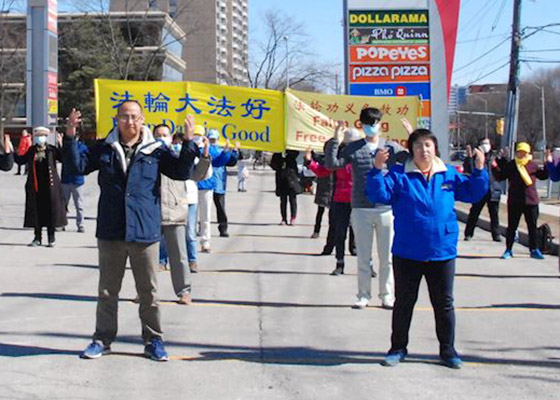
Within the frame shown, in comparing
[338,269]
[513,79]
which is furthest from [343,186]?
[513,79]

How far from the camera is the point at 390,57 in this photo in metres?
22.6

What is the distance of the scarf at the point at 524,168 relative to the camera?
1280 centimetres

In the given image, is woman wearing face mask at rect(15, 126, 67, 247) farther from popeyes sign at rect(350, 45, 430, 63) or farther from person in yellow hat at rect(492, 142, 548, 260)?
popeyes sign at rect(350, 45, 430, 63)

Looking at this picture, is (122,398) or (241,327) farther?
(241,327)

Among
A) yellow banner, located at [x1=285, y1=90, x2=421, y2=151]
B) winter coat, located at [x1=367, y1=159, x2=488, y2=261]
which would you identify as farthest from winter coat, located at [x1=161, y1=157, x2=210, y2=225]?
yellow banner, located at [x1=285, y1=90, x2=421, y2=151]

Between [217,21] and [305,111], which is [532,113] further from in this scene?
[305,111]

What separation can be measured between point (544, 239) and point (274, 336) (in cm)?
788

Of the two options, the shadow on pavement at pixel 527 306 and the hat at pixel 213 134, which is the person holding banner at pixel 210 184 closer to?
the hat at pixel 213 134

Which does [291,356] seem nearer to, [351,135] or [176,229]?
[176,229]

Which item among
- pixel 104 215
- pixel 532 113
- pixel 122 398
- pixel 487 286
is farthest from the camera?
pixel 532 113

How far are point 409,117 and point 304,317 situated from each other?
574cm

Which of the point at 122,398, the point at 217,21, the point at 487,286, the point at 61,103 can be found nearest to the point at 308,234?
the point at 487,286

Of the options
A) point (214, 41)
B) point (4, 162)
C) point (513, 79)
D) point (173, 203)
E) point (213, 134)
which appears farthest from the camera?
point (214, 41)

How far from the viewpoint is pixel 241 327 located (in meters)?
7.79
